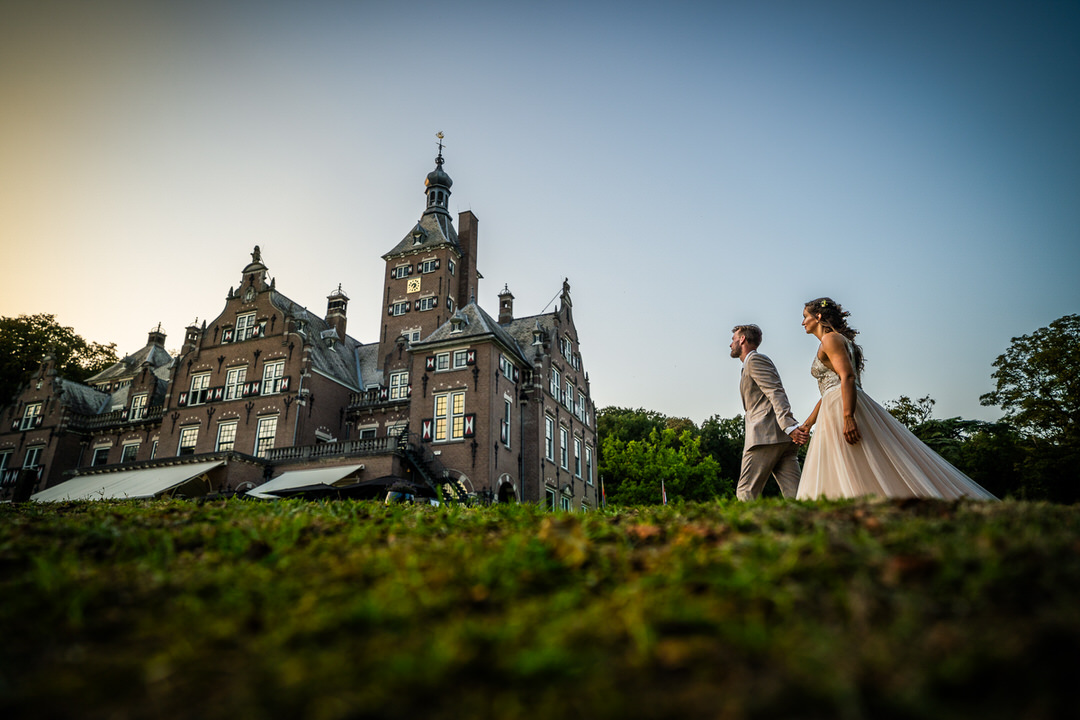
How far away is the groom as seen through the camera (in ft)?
24.9

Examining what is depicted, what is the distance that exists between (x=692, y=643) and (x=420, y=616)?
1.18m

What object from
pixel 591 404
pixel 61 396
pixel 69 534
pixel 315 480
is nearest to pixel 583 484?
pixel 591 404

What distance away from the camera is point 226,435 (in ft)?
113

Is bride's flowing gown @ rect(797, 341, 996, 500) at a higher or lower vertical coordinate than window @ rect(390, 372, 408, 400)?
lower

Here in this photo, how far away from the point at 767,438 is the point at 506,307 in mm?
33281

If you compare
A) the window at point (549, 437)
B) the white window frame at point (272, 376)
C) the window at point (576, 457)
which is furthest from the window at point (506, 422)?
the white window frame at point (272, 376)

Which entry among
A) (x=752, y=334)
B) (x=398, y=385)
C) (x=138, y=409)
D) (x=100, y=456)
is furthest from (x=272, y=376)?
(x=752, y=334)

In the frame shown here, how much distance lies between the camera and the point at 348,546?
4348 mm

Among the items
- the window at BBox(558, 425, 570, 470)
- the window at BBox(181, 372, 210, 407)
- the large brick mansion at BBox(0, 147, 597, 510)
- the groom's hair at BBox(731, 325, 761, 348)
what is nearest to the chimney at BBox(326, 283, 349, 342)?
the large brick mansion at BBox(0, 147, 597, 510)

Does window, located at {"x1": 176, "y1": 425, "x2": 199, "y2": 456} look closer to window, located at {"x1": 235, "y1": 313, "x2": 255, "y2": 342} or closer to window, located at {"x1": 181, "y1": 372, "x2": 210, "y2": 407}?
window, located at {"x1": 181, "y1": 372, "x2": 210, "y2": 407}

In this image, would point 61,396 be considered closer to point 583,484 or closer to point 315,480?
point 315,480

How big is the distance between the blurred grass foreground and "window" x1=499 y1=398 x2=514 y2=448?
27821mm

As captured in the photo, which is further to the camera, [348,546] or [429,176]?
[429,176]

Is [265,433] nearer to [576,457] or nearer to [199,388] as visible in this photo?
[199,388]
